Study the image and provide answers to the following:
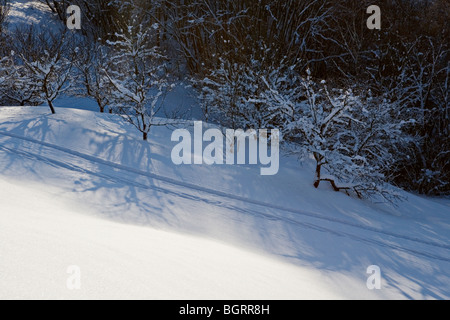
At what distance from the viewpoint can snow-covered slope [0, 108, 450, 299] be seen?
3990 mm

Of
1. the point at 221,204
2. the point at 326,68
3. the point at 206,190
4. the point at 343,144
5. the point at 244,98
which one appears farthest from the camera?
the point at 326,68

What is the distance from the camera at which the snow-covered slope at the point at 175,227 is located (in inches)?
157

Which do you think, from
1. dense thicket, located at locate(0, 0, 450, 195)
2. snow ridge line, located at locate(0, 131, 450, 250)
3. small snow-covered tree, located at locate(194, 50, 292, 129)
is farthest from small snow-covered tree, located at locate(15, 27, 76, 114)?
small snow-covered tree, located at locate(194, 50, 292, 129)

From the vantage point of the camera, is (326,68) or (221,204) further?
(326,68)

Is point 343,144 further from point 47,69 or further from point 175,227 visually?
point 47,69

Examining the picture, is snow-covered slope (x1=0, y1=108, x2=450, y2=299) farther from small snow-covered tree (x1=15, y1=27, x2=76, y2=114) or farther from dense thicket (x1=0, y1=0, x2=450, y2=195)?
dense thicket (x1=0, y1=0, x2=450, y2=195)

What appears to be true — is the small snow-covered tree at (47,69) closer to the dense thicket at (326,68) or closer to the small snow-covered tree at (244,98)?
the dense thicket at (326,68)

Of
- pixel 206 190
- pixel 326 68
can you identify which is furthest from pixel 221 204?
pixel 326 68

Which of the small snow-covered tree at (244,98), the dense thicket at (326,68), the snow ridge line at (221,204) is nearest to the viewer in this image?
the snow ridge line at (221,204)

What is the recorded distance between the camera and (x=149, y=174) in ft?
35.1

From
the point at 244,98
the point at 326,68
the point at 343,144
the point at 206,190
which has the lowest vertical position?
the point at 206,190

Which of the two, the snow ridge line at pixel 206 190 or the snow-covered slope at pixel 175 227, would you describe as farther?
the snow ridge line at pixel 206 190

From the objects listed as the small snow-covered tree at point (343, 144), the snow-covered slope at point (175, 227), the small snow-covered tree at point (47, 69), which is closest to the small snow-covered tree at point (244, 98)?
the snow-covered slope at point (175, 227)

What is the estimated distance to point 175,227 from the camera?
7.93 meters
